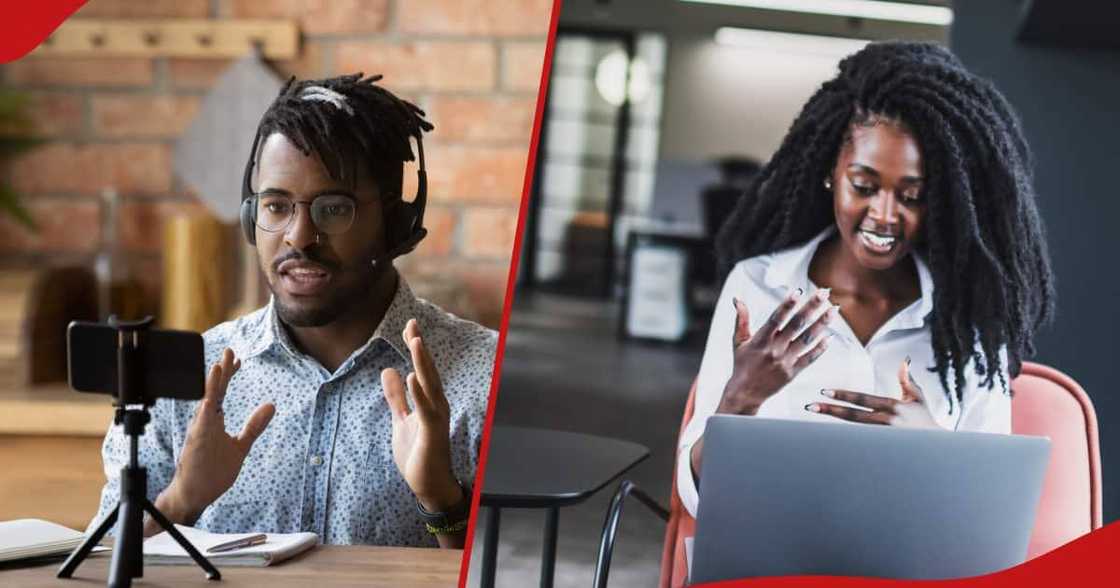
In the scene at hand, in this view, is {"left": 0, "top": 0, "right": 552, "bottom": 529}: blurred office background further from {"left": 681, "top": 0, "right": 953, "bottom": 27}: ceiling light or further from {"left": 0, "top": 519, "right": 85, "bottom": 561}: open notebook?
{"left": 681, "top": 0, "right": 953, "bottom": 27}: ceiling light

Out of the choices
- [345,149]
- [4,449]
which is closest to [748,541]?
[345,149]

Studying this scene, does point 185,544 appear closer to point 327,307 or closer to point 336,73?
point 327,307

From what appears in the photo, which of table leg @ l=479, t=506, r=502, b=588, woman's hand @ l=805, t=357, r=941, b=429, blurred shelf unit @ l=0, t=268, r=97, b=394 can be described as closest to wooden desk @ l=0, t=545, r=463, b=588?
table leg @ l=479, t=506, r=502, b=588

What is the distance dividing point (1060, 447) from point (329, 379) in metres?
0.67

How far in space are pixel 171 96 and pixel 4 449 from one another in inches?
28.7

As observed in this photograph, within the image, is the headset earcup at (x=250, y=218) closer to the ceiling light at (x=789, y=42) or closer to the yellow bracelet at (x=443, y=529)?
the yellow bracelet at (x=443, y=529)

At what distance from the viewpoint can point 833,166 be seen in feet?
3.55

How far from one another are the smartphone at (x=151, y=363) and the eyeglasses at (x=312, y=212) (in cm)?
16

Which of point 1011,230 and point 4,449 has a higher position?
point 1011,230

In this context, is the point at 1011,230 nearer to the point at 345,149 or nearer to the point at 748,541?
the point at 748,541

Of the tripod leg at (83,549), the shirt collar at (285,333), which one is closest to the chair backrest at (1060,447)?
the shirt collar at (285,333)

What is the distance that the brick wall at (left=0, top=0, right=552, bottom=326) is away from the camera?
74.7 inches

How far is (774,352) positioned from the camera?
1.10 m

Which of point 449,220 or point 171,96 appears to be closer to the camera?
point 449,220
